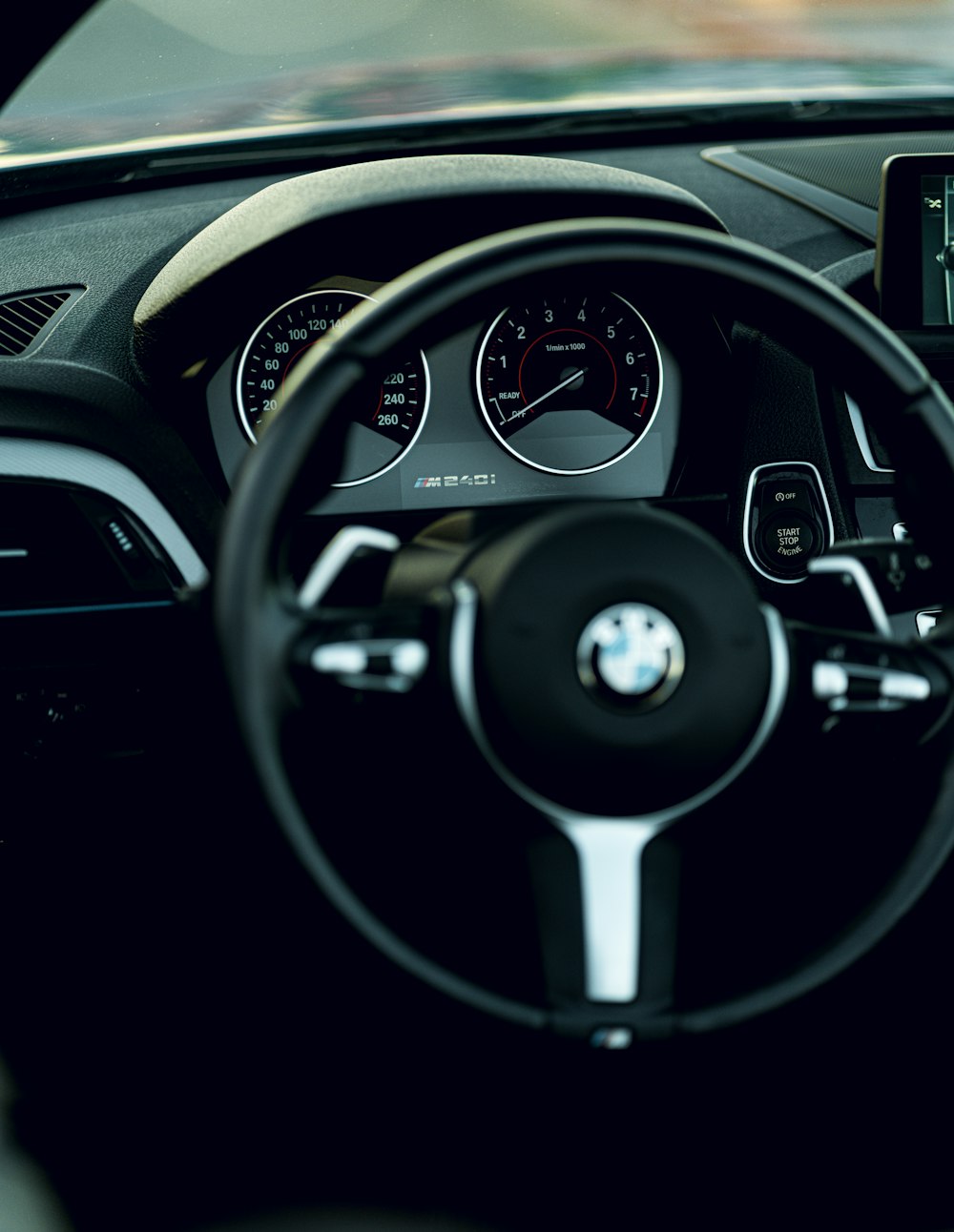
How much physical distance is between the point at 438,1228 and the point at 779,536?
1307 mm

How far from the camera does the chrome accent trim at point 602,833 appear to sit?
1.23m

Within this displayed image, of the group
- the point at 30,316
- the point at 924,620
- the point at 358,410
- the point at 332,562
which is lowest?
the point at 332,562

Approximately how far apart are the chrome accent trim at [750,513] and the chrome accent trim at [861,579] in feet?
2.94

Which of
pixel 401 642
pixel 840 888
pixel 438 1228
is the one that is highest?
pixel 401 642

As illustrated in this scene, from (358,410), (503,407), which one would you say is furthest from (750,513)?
(358,410)

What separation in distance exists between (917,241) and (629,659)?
4.80 feet

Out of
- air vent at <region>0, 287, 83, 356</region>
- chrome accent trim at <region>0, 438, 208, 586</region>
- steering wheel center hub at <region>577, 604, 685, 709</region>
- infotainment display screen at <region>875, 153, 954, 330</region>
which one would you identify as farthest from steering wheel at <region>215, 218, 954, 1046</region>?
infotainment display screen at <region>875, 153, 954, 330</region>

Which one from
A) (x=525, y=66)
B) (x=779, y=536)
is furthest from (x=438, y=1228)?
(x=525, y=66)

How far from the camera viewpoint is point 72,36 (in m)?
1.60

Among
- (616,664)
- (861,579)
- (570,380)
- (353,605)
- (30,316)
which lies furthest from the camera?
(570,380)

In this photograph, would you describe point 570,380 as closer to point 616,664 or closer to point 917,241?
point 917,241

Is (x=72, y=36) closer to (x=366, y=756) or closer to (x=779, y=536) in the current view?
(x=366, y=756)

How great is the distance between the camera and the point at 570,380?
2.25 metres

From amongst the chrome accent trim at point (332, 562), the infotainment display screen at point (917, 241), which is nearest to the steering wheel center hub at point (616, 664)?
the chrome accent trim at point (332, 562)
